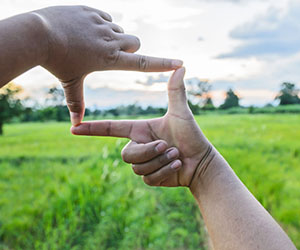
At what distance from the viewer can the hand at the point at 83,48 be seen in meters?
0.61

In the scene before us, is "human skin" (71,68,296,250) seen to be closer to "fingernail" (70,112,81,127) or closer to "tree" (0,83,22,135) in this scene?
"fingernail" (70,112,81,127)

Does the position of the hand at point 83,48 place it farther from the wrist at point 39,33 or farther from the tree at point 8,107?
the tree at point 8,107

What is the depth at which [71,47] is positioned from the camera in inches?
24.6

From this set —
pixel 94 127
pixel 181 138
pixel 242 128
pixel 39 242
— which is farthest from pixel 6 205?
pixel 242 128

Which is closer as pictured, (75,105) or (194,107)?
(75,105)

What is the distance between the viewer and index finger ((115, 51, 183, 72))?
71 centimetres

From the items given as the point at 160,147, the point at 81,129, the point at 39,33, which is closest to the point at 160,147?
the point at 160,147

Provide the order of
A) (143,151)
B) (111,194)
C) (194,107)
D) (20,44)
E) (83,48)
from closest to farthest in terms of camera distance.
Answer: (20,44) < (83,48) < (143,151) < (111,194) < (194,107)

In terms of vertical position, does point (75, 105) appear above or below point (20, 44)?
below

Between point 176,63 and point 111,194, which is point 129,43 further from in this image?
point 111,194

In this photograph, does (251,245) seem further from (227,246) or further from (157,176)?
(157,176)

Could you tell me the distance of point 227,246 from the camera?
25.0 inches

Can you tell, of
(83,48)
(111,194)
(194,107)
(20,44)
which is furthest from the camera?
(194,107)

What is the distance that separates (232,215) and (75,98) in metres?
0.44
